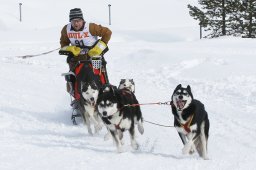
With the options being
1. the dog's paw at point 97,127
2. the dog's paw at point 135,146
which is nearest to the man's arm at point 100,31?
the dog's paw at point 97,127

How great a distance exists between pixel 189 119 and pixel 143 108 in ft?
13.2

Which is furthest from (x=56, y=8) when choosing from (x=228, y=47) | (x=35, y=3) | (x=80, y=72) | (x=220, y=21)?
(x=80, y=72)

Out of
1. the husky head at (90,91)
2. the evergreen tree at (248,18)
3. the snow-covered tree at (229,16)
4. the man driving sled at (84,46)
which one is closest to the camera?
the husky head at (90,91)

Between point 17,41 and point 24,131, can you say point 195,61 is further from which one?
point 17,41

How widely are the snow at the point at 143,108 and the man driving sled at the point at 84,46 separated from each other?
841 millimetres

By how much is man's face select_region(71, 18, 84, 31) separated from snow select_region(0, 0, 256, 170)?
148cm

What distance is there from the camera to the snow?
5530 millimetres

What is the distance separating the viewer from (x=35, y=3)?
47312 millimetres

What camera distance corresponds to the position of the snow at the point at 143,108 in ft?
18.1

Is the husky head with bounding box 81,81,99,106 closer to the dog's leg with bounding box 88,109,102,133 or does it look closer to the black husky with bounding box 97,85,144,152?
the dog's leg with bounding box 88,109,102,133

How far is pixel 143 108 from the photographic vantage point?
9703 mm

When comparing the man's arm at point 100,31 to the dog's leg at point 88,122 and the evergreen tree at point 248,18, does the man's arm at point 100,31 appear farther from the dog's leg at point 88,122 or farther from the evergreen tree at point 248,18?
the evergreen tree at point 248,18

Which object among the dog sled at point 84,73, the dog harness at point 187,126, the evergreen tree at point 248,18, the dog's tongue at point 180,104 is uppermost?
the evergreen tree at point 248,18

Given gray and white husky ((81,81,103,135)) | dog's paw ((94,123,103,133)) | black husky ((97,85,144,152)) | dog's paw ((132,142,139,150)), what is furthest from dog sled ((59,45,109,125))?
dog's paw ((132,142,139,150))
